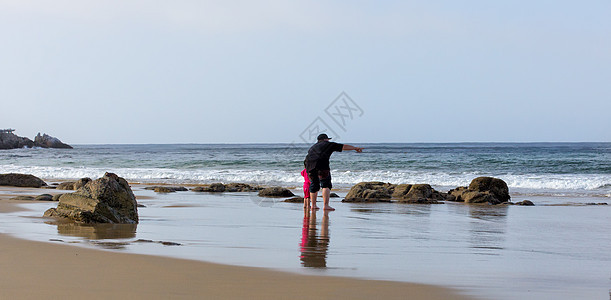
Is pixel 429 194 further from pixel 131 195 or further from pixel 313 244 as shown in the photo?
pixel 313 244

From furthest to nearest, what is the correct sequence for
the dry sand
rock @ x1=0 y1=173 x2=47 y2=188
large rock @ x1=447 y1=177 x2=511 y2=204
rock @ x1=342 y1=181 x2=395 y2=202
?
rock @ x1=0 y1=173 x2=47 y2=188
large rock @ x1=447 y1=177 x2=511 y2=204
rock @ x1=342 y1=181 x2=395 y2=202
the dry sand

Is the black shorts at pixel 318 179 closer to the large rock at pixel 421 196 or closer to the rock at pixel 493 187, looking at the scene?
the large rock at pixel 421 196

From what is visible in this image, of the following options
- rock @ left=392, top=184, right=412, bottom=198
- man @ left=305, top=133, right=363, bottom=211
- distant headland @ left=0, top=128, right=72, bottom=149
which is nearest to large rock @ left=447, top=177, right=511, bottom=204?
rock @ left=392, top=184, right=412, bottom=198

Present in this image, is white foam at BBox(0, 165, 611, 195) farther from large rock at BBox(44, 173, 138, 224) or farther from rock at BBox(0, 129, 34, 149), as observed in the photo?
rock at BBox(0, 129, 34, 149)

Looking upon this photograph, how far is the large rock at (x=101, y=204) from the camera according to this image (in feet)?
26.5

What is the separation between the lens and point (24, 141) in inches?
3479

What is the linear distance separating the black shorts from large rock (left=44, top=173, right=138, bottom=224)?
393 centimetres

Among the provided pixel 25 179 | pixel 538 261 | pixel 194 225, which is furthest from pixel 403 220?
pixel 25 179

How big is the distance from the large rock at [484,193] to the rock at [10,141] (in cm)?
7980

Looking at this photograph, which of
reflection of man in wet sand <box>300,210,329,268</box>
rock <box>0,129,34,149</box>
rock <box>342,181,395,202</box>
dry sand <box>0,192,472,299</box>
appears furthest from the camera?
rock <box>0,129,34,149</box>

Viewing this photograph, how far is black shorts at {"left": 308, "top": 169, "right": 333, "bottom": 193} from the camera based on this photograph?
11.6 metres

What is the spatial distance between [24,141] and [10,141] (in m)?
5.02

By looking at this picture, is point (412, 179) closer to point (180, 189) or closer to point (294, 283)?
point (180, 189)

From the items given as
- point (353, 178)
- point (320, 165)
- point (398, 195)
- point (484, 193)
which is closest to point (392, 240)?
point (320, 165)
